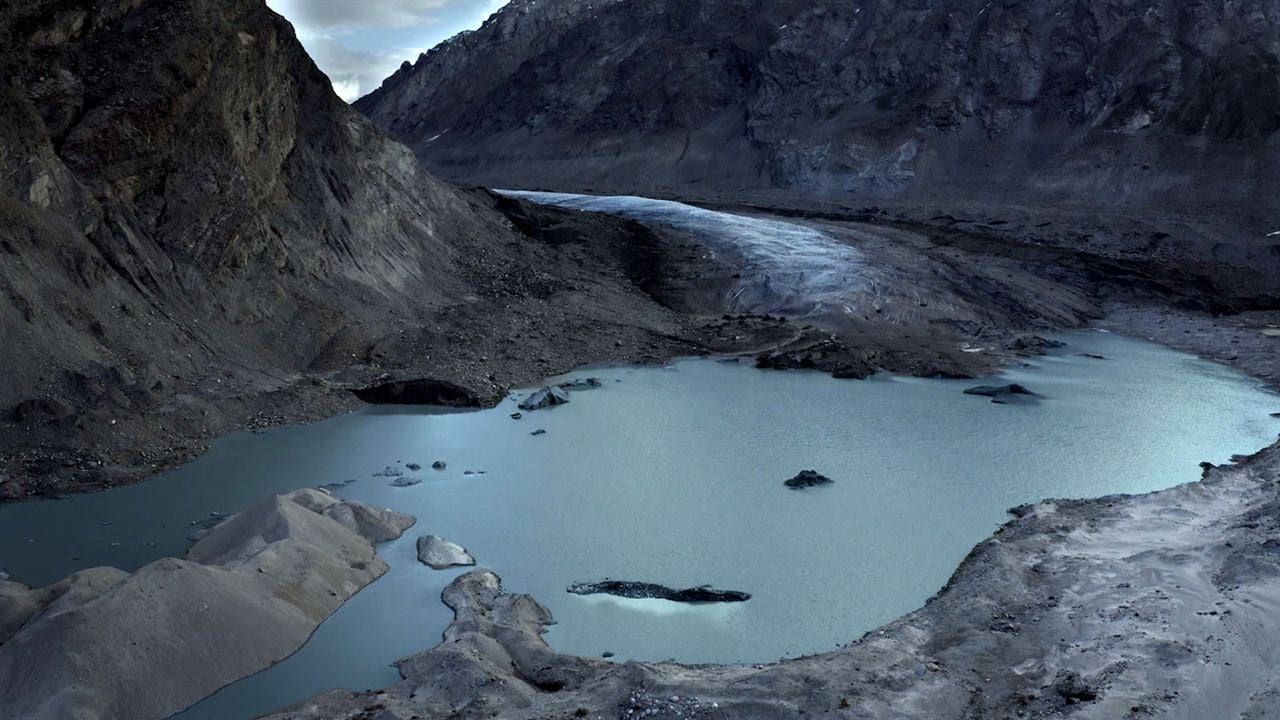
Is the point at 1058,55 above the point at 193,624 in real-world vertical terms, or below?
above

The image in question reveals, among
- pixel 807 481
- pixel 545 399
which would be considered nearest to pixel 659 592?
pixel 807 481

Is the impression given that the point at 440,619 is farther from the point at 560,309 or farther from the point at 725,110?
the point at 725,110

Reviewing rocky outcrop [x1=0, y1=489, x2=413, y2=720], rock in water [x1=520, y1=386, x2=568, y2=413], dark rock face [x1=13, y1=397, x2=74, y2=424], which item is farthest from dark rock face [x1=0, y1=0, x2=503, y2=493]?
rocky outcrop [x1=0, y1=489, x2=413, y2=720]

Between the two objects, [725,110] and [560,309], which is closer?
[560,309]

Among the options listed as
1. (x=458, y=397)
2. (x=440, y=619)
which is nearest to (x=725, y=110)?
(x=458, y=397)

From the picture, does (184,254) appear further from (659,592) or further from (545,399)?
(659,592)

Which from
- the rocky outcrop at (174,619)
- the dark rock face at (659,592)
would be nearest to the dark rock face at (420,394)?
the rocky outcrop at (174,619)

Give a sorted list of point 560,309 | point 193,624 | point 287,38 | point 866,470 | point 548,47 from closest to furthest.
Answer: point 193,624, point 866,470, point 287,38, point 560,309, point 548,47
